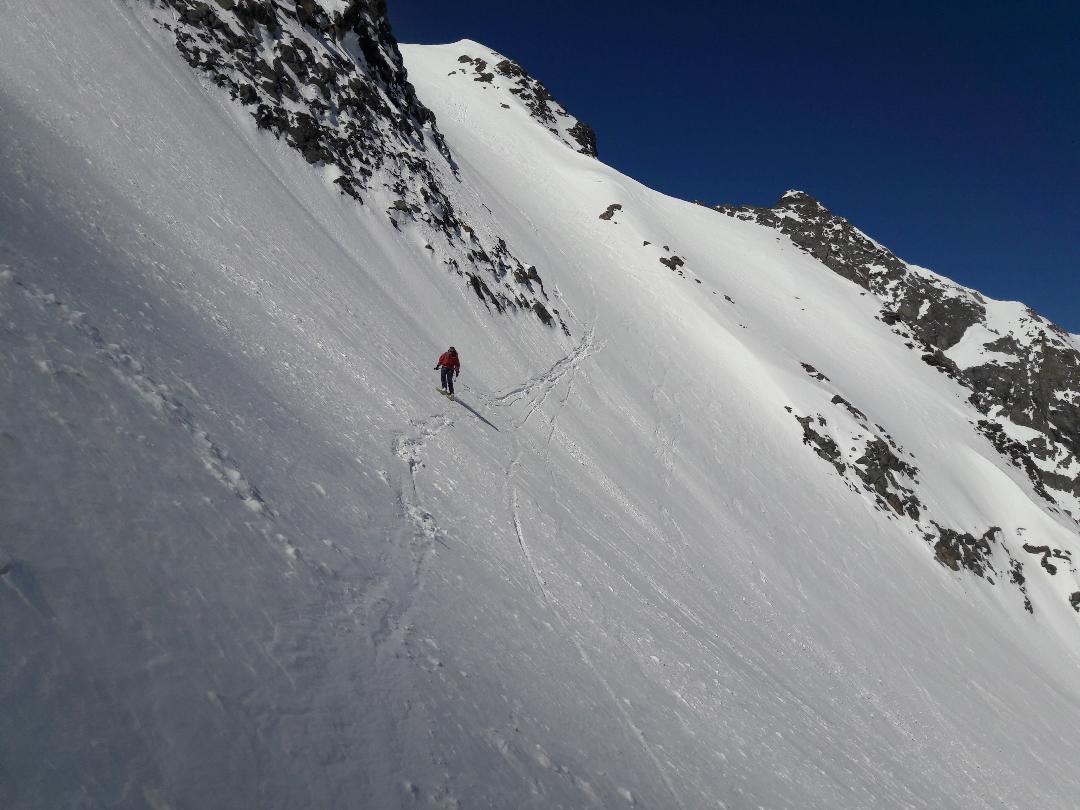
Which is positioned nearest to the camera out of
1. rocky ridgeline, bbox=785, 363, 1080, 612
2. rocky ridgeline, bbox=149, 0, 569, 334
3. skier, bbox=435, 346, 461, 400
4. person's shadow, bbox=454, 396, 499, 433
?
skier, bbox=435, 346, 461, 400

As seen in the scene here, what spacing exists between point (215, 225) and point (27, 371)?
504 inches

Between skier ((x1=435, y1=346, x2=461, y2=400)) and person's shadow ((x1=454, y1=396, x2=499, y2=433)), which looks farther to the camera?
person's shadow ((x1=454, y1=396, x2=499, y2=433))

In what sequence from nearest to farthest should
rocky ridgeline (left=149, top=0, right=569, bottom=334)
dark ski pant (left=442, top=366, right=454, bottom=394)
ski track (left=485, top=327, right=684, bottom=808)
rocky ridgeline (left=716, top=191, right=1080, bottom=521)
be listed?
ski track (left=485, top=327, right=684, bottom=808)
dark ski pant (left=442, top=366, right=454, bottom=394)
rocky ridgeline (left=149, top=0, right=569, bottom=334)
rocky ridgeline (left=716, top=191, right=1080, bottom=521)

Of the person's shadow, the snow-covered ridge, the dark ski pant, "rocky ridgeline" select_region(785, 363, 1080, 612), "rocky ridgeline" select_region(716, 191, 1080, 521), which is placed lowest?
the person's shadow

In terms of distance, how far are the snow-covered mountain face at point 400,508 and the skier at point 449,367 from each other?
23.0 inches

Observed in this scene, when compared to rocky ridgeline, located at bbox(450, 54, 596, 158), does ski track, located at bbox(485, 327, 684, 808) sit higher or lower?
lower

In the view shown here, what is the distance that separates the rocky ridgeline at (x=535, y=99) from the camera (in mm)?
81500

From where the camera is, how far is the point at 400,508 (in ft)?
32.2

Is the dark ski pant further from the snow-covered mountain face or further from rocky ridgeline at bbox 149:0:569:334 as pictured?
rocky ridgeline at bbox 149:0:569:334

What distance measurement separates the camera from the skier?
1703 cm

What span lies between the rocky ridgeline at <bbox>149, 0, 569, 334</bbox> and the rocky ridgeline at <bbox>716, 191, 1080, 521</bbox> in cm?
5165

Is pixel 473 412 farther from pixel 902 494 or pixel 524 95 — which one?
pixel 524 95

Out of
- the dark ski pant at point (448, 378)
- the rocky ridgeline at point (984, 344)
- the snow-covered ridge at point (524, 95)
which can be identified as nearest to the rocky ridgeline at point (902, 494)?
the rocky ridgeline at point (984, 344)

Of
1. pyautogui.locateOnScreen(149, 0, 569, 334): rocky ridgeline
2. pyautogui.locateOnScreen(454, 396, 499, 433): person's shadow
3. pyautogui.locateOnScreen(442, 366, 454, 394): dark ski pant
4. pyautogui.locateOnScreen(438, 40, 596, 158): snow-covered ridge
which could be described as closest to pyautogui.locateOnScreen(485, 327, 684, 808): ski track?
pyautogui.locateOnScreen(454, 396, 499, 433): person's shadow
